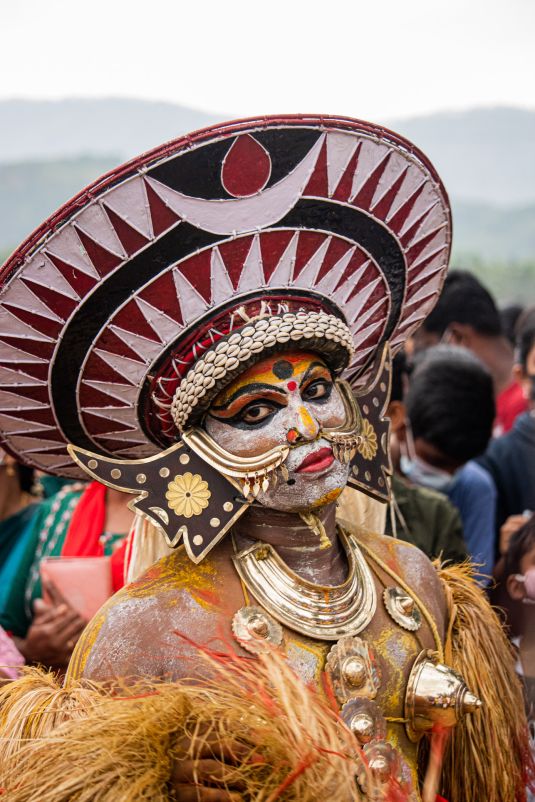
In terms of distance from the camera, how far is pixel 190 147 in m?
2.02

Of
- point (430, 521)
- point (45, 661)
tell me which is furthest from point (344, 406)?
point (45, 661)

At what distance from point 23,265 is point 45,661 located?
71.9 inches

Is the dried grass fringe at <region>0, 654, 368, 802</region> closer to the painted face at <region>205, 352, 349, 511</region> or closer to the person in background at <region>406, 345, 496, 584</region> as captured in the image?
the painted face at <region>205, 352, 349, 511</region>

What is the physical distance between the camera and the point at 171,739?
201 cm

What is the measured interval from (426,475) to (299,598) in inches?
99.9

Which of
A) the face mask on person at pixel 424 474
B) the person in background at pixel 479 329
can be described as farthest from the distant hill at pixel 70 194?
the face mask on person at pixel 424 474

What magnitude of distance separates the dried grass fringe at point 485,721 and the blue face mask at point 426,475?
1.94 meters

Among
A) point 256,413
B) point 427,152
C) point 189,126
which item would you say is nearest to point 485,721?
point 256,413

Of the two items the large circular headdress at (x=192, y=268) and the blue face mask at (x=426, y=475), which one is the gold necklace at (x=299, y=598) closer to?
the large circular headdress at (x=192, y=268)

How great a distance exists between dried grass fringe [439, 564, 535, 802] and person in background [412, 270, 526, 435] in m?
4.24

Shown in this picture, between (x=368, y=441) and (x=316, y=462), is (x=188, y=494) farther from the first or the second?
(x=368, y=441)

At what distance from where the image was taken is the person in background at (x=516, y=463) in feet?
16.4

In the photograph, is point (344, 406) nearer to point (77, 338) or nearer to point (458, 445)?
point (77, 338)

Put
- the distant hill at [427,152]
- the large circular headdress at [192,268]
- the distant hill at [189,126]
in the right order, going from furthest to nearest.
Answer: the distant hill at [189,126], the distant hill at [427,152], the large circular headdress at [192,268]
